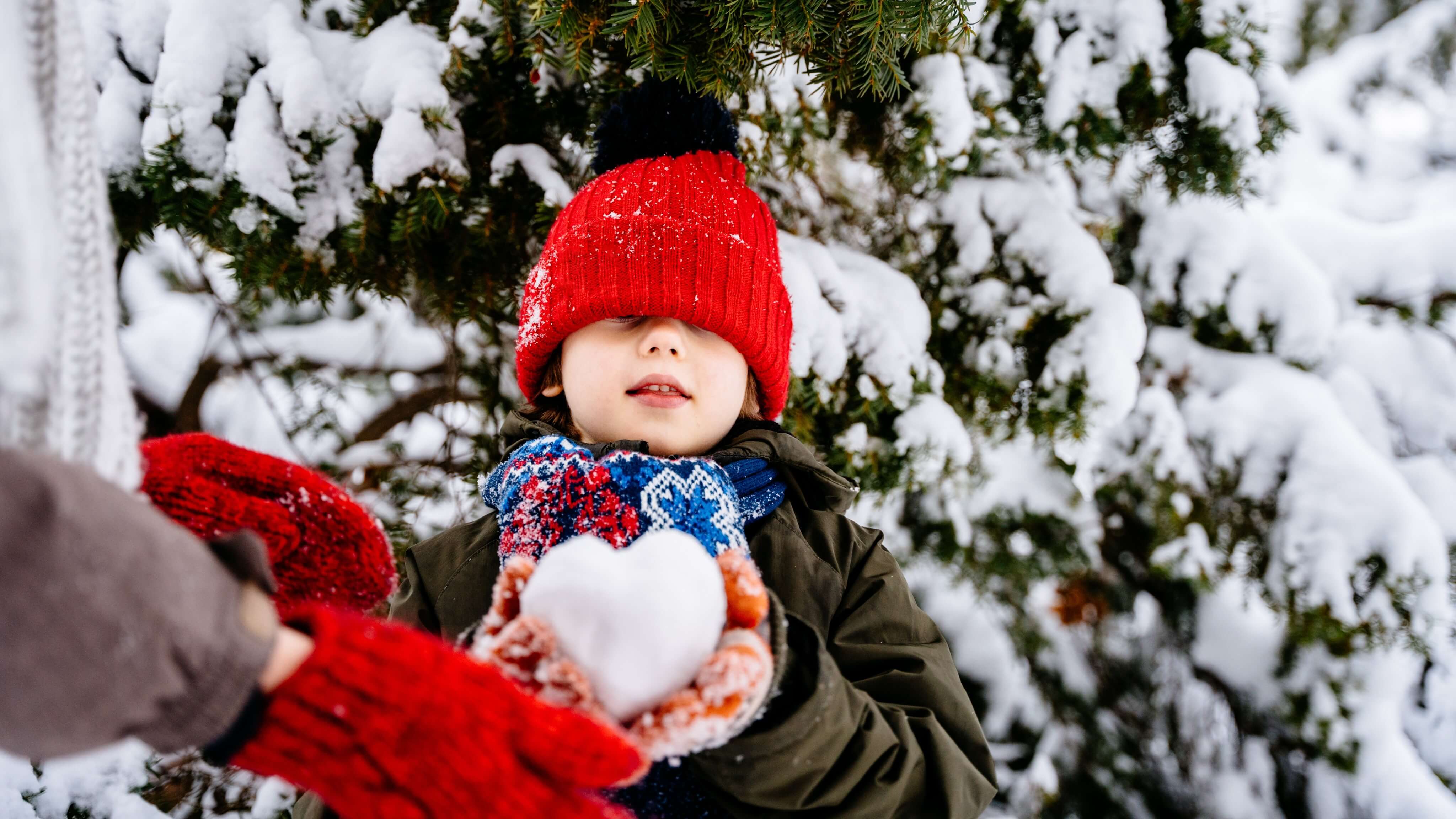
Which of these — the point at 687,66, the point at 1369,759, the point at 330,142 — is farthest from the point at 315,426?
the point at 1369,759

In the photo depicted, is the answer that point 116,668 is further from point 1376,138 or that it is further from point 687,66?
point 1376,138

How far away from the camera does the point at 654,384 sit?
135 cm

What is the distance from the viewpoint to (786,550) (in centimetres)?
132

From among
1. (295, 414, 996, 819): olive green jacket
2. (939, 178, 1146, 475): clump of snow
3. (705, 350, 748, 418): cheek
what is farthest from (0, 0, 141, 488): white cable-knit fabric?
(939, 178, 1146, 475): clump of snow

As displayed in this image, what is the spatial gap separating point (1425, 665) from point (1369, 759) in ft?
1.09

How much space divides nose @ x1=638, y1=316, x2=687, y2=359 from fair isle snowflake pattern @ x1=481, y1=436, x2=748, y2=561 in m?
0.20

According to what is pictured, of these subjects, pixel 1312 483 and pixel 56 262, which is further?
pixel 1312 483

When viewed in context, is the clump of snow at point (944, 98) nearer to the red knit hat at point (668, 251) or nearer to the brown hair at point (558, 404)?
the red knit hat at point (668, 251)

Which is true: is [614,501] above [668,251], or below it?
below

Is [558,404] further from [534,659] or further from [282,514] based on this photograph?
[534,659]

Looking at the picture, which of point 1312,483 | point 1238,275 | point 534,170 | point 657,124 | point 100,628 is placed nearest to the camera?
point 100,628

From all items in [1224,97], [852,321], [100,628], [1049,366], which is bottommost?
[1049,366]

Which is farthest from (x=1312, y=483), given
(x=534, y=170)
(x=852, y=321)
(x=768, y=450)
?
(x=534, y=170)

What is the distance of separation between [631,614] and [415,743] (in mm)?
202
